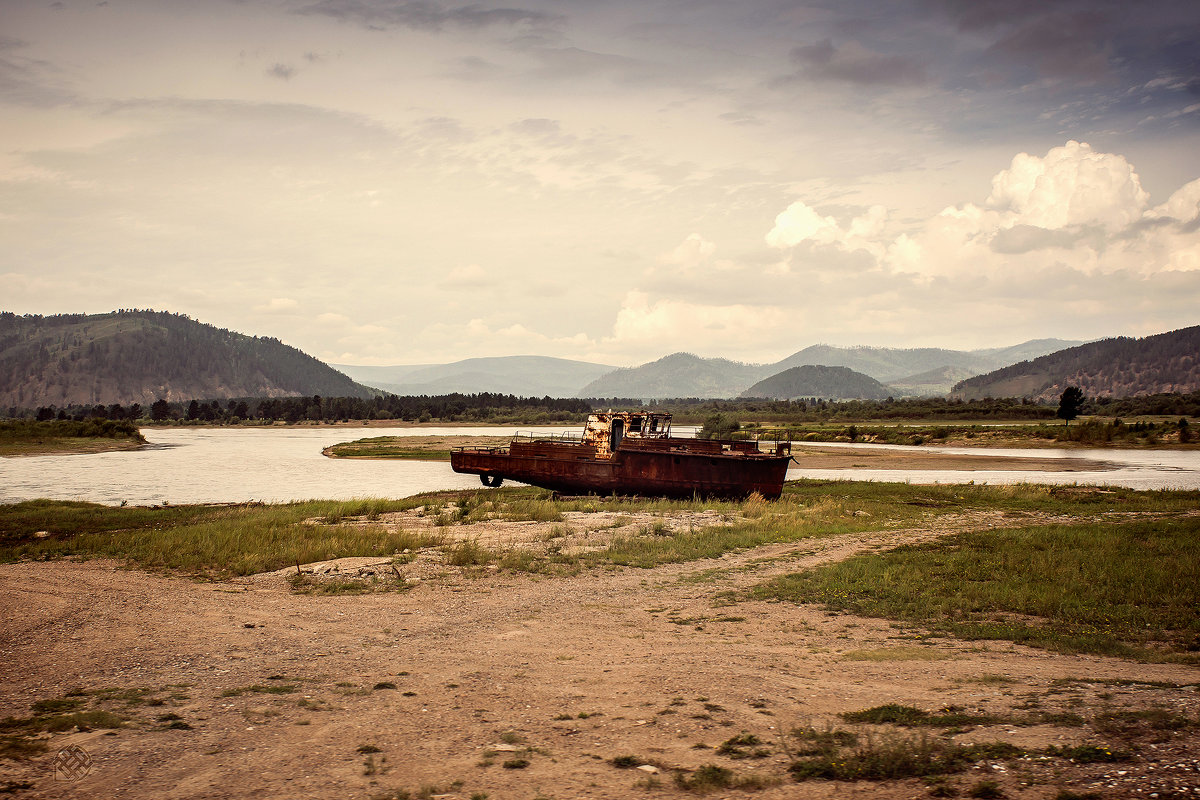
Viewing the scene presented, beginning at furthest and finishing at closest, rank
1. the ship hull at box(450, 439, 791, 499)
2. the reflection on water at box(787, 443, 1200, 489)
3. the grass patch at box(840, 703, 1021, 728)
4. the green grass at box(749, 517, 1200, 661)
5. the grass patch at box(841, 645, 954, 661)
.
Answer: the reflection on water at box(787, 443, 1200, 489), the ship hull at box(450, 439, 791, 499), the green grass at box(749, 517, 1200, 661), the grass patch at box(841, 645, 954, 661), the grass patch at box(840, 703, 1021, 728)

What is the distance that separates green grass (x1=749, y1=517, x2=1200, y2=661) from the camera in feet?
43.0

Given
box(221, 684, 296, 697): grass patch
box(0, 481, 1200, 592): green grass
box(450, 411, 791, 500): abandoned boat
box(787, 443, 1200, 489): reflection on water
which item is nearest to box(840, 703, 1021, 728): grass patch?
box(0, 481, 1200, 592): green grass

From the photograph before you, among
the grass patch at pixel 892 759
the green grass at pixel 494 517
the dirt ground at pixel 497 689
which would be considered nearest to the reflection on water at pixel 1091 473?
the green grass at pixel 494 517

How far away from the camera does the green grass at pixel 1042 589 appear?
43.0 ft

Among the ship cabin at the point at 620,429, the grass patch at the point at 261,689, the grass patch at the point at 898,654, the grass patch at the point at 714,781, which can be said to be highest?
the ship cabin at the point at 620,429

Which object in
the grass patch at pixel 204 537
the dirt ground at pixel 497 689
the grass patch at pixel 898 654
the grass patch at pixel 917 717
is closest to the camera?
the dirt ground at pixel 497 689

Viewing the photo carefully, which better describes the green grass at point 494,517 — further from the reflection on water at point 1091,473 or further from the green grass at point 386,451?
the green grass at point 386,451

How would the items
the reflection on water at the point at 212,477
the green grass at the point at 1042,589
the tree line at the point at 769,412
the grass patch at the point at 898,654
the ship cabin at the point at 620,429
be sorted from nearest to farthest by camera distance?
the grass patch at the point at 898,654, the green grass at the point at 1042,589, the ship cabin at the point at 620,429, the reflection on water at the point at 212,477, the tree line at the point at 769,412

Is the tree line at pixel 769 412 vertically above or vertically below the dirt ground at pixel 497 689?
above

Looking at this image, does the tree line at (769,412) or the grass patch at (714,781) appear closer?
the grass patch at (714,781)

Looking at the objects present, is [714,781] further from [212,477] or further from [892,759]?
[212,477]

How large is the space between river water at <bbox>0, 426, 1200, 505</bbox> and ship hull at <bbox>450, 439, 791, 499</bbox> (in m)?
8.61

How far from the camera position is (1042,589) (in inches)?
628

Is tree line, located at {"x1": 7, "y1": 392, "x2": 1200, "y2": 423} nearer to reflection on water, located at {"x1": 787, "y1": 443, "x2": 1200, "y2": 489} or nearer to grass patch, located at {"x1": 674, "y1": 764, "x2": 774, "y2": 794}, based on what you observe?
reflection on water, located at {"x1": 787, "y1": 443, "x2": 1200, "y2": 489}
